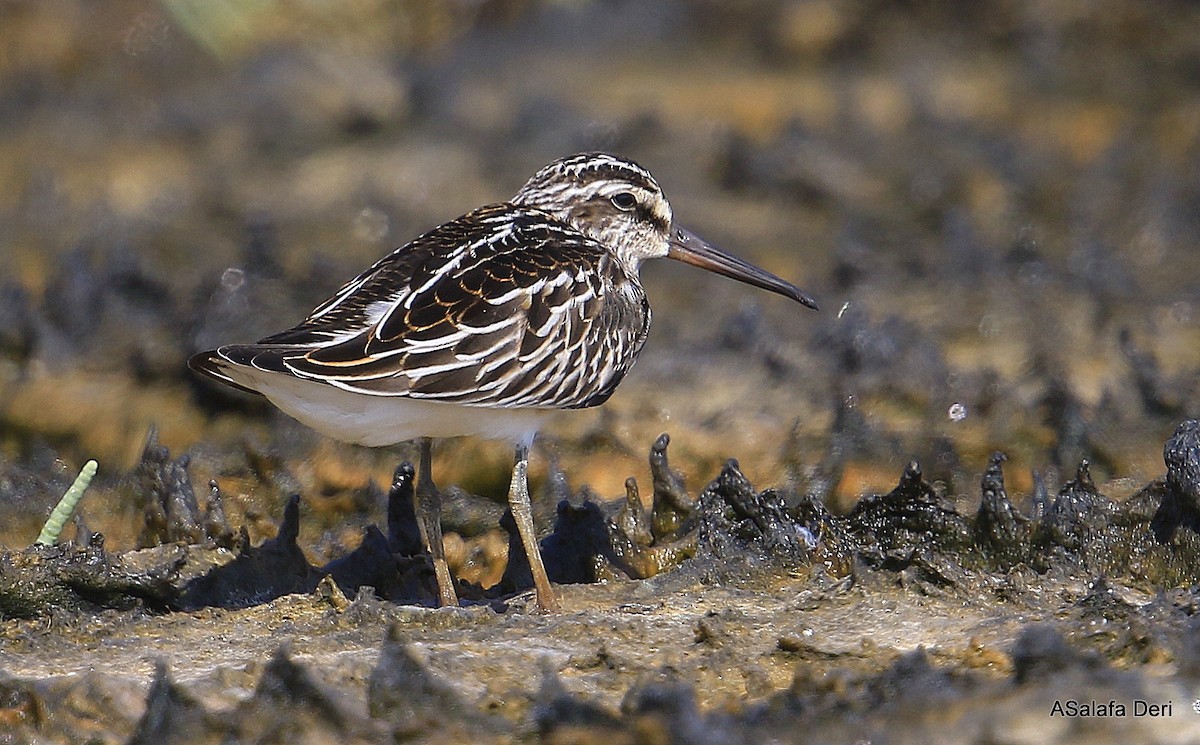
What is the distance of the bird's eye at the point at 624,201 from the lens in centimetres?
809

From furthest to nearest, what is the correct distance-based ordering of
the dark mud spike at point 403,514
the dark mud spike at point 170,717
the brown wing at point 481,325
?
the dark mud spike at point 403,514 < the brown wing at point 481,325 < the dark mud spike at point 170,717

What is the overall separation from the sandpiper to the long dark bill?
0.66 meters

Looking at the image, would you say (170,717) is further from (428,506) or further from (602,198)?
(602,198)

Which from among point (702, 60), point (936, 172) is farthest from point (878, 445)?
point (702, 60)

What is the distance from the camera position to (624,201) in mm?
8125

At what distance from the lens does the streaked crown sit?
318 inches

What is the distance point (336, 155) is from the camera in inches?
582

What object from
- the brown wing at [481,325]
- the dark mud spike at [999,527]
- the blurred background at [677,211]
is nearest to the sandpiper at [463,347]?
the brown wing at [481,325]

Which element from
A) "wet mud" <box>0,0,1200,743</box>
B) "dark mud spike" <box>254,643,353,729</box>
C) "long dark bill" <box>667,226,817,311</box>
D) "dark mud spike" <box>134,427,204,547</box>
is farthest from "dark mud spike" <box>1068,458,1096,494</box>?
"dark mud spike" <box>134,427,204,547</box>

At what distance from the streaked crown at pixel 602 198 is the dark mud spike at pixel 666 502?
45.9 inches

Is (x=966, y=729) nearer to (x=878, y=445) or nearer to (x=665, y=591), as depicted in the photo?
(x=665, y=591)

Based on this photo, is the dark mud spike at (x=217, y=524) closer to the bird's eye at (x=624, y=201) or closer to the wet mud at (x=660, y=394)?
the wet mud at (x=660, y=394)

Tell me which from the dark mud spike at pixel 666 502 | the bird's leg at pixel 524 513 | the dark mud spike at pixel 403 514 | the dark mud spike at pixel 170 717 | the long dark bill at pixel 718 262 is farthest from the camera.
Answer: the long dark bill at pixel 718 262

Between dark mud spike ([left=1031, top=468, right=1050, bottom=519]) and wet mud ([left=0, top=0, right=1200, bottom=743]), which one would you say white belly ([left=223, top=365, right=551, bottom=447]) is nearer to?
wet mud ([left=0, top=0, right=1200, bottom=743])
